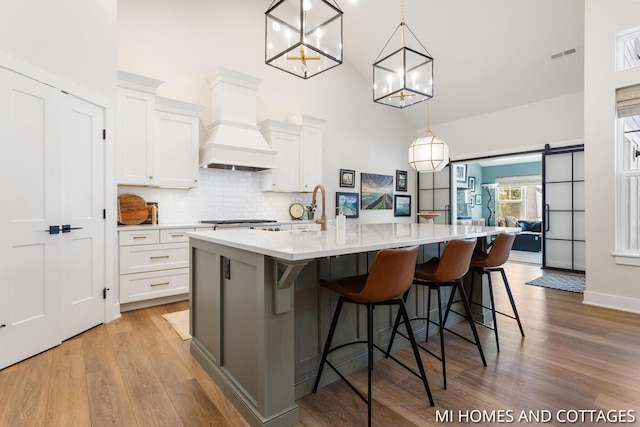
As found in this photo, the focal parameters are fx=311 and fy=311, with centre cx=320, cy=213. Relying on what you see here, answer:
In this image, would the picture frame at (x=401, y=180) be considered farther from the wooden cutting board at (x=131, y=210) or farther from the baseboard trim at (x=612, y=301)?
the wooden cutting board at (x=131, y=210)

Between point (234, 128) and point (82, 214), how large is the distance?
2.25m

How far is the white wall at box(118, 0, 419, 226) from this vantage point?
13.8ft

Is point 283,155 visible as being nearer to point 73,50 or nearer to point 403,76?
point 403,76

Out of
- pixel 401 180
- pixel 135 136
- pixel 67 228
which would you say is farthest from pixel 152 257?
pixel 401 180

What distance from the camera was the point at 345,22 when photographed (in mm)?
5742

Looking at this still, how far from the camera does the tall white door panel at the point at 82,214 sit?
2713 millimetres

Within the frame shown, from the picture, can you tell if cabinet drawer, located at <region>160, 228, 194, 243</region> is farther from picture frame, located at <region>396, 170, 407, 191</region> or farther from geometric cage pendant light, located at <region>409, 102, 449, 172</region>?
picture frame, located at <region>396, 170, 407, 191</region>

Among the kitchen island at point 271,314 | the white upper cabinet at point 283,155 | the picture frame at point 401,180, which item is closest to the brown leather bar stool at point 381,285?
the kitchen island at point 271,314

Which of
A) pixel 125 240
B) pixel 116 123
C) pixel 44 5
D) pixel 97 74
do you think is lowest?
pixel 125 240

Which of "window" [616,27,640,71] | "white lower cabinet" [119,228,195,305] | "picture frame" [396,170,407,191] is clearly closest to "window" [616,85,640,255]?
"window" [616,27,640,71]

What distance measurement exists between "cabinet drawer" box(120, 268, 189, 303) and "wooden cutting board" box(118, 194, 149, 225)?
719mm

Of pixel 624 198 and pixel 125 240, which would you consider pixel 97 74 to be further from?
pixel 624 198

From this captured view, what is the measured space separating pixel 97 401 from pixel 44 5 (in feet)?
10.0

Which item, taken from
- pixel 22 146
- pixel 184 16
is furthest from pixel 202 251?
pixel 184 16
